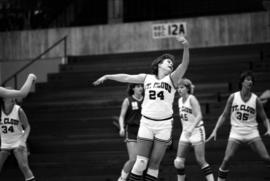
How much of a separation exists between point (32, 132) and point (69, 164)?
2.45m

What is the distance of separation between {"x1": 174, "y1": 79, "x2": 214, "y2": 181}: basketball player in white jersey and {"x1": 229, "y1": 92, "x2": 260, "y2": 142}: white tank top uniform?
0.69m

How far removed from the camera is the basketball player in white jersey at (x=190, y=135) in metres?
11.7

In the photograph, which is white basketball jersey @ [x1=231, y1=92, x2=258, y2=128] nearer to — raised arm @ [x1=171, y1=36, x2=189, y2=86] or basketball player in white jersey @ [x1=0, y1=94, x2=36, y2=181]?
raised arm @ [x1=171, y1=36, x2=189, y2=86]

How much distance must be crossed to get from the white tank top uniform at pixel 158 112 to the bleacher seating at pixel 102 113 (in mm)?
4366

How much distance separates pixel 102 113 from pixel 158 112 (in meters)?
7.63

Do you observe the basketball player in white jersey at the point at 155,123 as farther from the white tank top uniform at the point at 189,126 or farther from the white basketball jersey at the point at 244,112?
the white tank top uniform at the point at 189,126

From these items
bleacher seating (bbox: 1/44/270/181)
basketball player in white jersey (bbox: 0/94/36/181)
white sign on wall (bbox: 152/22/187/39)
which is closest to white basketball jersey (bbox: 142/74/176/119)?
basketball player in white jersey (bbox: 0/94/36/181)

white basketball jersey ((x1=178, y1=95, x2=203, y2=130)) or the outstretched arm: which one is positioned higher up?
the outstretched arm

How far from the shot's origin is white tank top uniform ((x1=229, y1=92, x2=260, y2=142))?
1137 centimetres

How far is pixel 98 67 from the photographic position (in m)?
19.0

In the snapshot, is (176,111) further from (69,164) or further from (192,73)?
(69,164)

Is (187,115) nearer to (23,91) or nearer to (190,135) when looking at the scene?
(190,135)

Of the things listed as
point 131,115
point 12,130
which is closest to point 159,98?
point 131,115

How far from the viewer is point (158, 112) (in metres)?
9.20
